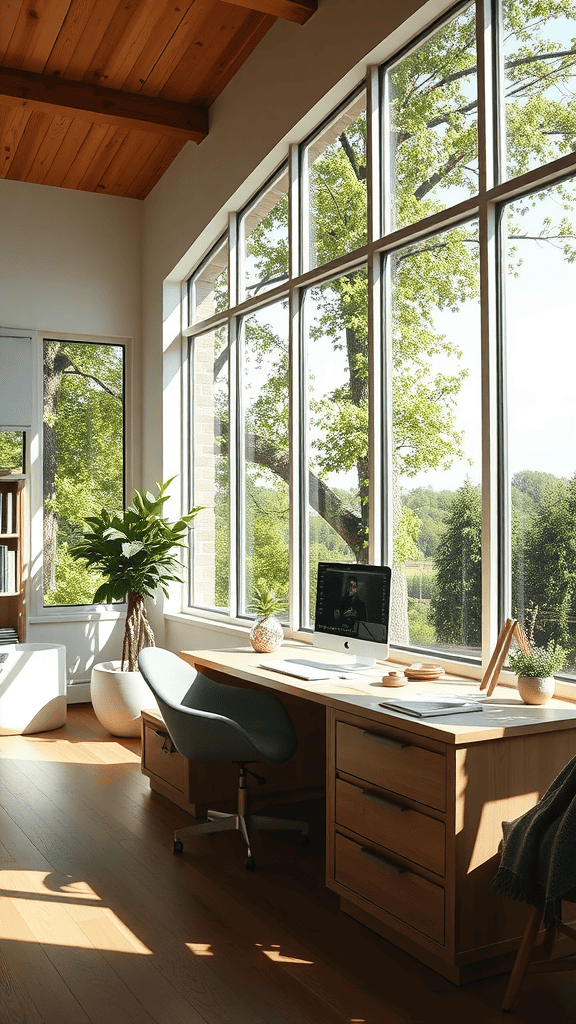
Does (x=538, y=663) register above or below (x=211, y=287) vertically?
below

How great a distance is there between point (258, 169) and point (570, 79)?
7.51 feet

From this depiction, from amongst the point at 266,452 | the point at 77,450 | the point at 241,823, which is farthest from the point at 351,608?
the point at 77,450

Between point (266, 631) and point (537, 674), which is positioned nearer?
point (537, 674)

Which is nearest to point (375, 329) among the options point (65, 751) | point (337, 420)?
point (337, 420)

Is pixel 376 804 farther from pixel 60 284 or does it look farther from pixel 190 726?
pixel 60 284

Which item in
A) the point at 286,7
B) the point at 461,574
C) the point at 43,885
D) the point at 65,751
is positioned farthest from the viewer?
the point at 65,751

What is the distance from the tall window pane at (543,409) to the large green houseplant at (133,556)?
8.49 ft

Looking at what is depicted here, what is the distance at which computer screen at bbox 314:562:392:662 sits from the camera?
349 cm

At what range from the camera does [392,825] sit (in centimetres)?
268

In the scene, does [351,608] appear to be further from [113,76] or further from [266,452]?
[113,76]

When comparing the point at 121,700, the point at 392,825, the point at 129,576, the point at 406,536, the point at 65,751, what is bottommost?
the point at 65,751

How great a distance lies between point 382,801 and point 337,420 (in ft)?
7.43

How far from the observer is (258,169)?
5.03m

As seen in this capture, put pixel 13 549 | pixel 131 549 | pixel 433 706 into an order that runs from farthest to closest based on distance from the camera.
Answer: pixel 13 549
pixel 131 549
pixel 433 706
